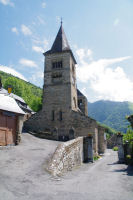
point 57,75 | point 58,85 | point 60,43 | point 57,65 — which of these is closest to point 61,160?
point 58,85

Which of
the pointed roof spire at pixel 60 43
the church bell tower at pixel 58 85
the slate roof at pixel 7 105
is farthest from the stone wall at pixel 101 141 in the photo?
the slate roof at pixel 7 105

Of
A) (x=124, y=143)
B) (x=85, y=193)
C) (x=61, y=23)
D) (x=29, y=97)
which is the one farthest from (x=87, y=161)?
(x=29, y=97)

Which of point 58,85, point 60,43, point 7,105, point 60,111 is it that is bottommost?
point 7,105

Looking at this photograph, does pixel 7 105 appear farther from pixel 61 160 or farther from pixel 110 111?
pixel 110 111

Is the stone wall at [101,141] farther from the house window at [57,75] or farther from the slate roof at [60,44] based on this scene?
the slate roof at [60,44]

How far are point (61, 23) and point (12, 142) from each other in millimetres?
27337

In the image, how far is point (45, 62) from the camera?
2642 centimetres

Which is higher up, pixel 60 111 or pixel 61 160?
pixel 60 111

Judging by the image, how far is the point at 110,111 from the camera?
539 ft

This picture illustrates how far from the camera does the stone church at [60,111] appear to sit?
21875mm

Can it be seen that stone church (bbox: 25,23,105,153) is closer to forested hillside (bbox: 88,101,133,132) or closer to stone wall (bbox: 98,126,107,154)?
stone wall (bbox: 98,126,107,154)

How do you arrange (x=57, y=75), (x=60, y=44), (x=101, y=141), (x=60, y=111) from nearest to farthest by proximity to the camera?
1. (x=60, y=111)
2. (x=101, y=141)
3. (x=57, y=75)
4. (x=60, y=44)

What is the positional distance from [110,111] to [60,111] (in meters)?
149

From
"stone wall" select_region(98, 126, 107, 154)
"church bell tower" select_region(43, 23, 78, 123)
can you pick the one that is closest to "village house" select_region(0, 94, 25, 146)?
"church bell tower" select_region(43, 23, 78, 123)
